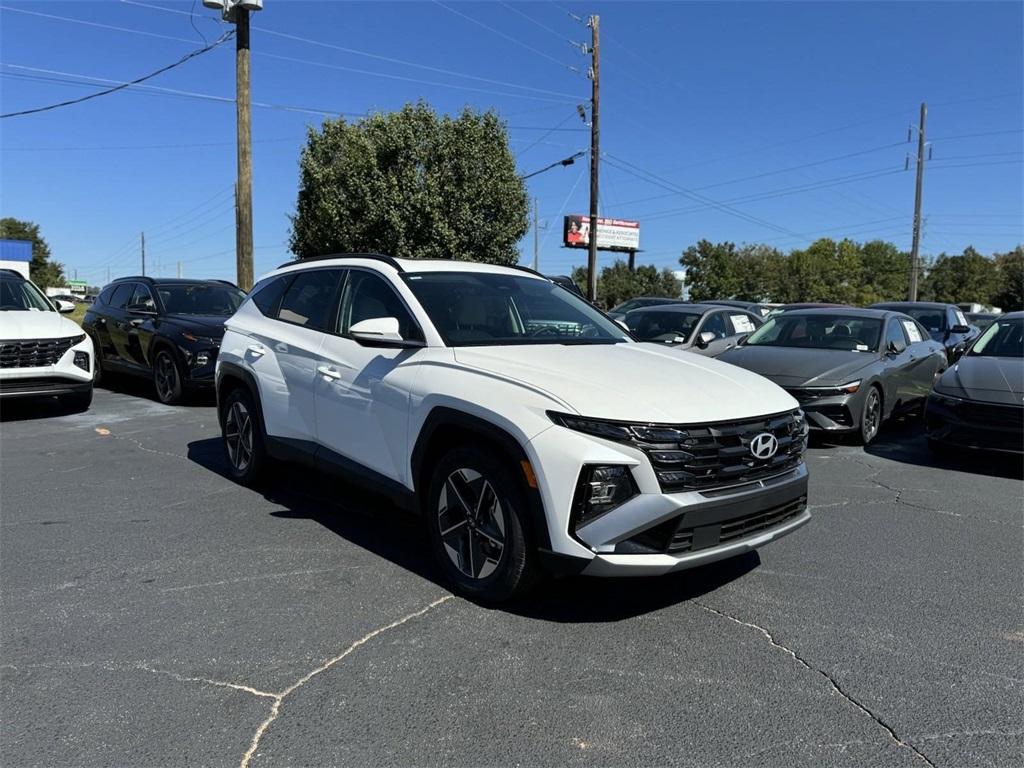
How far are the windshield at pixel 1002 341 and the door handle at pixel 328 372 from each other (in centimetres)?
680

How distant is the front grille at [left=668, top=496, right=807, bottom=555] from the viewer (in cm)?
327

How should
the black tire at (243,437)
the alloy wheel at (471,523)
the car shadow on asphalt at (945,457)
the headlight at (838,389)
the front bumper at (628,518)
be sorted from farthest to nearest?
the headlight at (838,389), the car shadow on asphalt at (945,457), the black tire at (243,437), the alloy wheel at (471,523), the front bumper at (628,518)

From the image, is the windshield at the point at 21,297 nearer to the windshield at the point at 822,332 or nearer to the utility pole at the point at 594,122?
the windshield at the point at 822,332

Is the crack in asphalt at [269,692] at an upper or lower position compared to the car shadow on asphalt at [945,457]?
lower

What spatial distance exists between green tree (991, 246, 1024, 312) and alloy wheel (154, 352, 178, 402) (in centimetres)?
8228

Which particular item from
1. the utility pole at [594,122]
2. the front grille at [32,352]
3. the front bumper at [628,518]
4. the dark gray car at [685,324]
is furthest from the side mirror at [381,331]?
the utility pole at [594,122]

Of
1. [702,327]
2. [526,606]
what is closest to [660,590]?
[526,606]

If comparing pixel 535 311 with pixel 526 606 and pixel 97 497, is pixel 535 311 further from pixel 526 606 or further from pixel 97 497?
pixel 97 497

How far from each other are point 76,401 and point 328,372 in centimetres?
699

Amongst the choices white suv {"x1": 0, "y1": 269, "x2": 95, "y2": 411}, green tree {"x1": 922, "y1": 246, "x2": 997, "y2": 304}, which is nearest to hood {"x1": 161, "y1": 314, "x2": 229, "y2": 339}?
white suv {"x1": 0, "y1": 269, "x2": 95, "y2": 411}

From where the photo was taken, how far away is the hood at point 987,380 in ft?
22.5

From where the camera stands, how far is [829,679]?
3092 millimetres

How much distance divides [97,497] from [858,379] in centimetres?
704

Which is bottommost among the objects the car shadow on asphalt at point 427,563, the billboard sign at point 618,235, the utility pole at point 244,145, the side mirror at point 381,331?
the car shadow on asphalt at point 427,563
